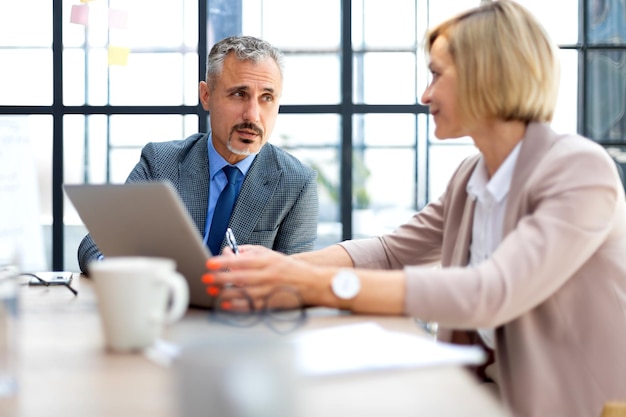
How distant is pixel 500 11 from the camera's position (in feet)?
4.84

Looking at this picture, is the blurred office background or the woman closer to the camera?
the woman

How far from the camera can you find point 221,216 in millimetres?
2314

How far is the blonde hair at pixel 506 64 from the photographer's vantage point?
1450mm

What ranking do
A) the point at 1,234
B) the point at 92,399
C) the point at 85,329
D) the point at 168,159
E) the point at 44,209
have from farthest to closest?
the point at 44,209 < the point at 168,159 < the point at 1,234 < the point at 85,329 < the point at 92,399

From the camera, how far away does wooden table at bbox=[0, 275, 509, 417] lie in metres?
0.76

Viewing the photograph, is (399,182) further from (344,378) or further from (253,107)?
(344,378)

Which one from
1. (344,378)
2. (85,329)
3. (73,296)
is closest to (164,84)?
(73,296)

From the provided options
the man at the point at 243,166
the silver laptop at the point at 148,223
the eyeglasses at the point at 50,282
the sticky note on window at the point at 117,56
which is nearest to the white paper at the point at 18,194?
the silver laptop at the point at 148,223

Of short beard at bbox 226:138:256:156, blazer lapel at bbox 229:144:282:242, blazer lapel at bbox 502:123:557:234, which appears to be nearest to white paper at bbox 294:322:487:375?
blazer lapel at bbox 502:123:557:234

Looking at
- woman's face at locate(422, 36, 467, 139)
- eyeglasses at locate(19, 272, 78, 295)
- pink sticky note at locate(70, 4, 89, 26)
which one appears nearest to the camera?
woman's face at locate(422, 36, 467, 139)

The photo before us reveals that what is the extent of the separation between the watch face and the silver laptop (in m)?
0.21

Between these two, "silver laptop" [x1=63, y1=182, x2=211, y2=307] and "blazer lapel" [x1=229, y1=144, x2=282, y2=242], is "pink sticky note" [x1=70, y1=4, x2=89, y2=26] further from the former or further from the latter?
"silver laptop" [x1=63, y1=182, x2=211, y2=307]

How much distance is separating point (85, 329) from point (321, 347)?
0.40m

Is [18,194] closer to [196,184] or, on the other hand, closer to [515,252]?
[515,252]
